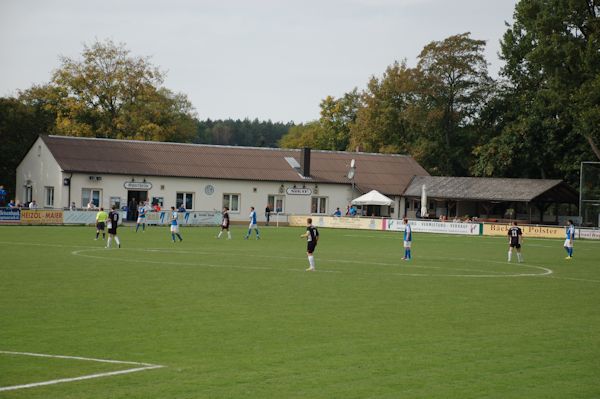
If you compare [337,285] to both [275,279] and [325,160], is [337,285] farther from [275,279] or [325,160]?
[325,160]

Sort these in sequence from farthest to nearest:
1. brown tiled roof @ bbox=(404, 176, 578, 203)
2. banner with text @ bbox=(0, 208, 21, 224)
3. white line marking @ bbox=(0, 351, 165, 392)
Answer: brown tiled roof @ bbox=(404, 176, 578, 203), banner with text @ bbox=(0, 208, 21, 224), white line marking @ bbox=(0, 351, 165, 392)

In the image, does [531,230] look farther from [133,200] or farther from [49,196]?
[49,196]

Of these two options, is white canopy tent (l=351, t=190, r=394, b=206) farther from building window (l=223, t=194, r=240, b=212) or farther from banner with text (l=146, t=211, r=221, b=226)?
banner with text (l=146, t=211, r=221, b=226)

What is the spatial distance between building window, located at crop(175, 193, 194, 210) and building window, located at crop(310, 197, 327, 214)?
11.4 meters

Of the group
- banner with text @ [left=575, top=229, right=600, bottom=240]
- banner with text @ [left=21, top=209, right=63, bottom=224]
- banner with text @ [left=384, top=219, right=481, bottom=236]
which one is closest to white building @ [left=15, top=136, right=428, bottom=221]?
banner with text @ [left=21, top=209, right=63, bottom=224]

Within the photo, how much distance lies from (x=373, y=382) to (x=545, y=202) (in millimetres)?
60519

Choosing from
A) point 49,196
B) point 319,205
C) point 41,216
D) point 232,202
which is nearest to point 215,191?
point 232,202

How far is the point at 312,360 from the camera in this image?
12484 mm

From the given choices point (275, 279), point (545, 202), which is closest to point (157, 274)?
point (275, 279)

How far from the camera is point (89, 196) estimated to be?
64500 mm

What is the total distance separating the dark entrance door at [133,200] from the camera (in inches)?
2574

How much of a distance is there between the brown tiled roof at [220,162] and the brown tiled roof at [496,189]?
3.43m

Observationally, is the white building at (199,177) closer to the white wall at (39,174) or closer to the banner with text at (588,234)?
the white wall at (39,174)

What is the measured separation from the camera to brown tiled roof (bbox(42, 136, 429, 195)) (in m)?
65.8
